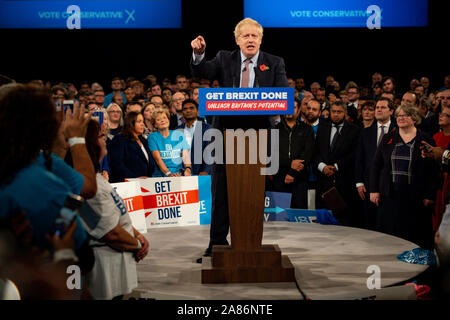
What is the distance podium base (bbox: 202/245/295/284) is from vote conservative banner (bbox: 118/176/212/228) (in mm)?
2104

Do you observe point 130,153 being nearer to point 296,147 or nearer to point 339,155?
point 296,147

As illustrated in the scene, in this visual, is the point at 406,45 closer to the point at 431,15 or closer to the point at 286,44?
the point at 431,15

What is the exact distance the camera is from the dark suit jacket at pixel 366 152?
547cm

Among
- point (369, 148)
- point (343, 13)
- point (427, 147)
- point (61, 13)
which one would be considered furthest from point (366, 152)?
point (61, 13)

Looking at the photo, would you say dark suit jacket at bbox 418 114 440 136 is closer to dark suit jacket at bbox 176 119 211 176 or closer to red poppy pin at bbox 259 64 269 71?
dark suit jacket at bbox 176 119 211 176

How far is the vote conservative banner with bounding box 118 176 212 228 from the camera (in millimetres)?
5480

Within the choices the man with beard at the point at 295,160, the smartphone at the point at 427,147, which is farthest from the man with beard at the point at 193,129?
the smartphone at the point at 427,147

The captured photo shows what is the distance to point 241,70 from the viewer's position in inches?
140

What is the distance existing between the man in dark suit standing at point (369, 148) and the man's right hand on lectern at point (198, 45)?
8.93 feet

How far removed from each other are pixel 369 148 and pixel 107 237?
3.78 m

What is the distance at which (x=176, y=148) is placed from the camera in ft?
18.3

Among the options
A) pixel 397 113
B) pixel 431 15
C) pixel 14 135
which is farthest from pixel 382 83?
pixel 14 135

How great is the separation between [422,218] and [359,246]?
797mm

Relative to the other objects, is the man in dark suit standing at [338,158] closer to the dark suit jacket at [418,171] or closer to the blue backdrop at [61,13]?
the dark suit jacket at [418,171]
